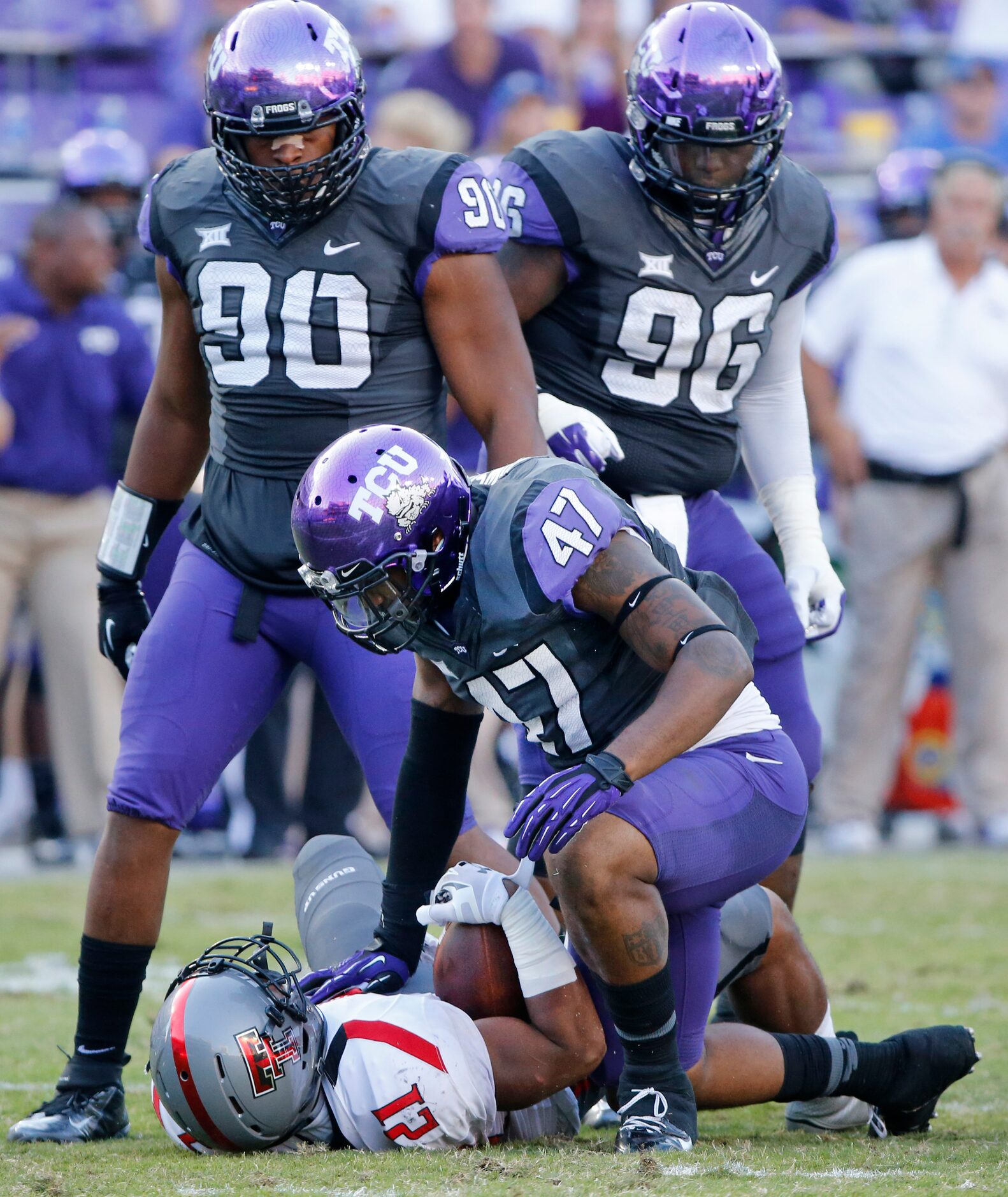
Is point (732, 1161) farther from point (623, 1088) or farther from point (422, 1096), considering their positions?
point (422, 1096)

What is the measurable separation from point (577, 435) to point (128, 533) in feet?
3.04

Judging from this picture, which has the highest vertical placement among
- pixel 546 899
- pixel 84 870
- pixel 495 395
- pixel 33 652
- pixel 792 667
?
pixel 495 395


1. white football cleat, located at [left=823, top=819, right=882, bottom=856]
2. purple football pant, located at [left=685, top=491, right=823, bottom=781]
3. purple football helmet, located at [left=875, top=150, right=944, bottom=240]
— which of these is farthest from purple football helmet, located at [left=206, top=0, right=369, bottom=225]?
purple football helmet, located at [left=875, top=150, right=944, bottom=240]

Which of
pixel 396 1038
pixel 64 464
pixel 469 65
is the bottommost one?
pixel 396 1038

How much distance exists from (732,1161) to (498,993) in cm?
52

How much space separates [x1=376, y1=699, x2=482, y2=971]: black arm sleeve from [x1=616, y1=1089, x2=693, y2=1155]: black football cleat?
0.53 meters

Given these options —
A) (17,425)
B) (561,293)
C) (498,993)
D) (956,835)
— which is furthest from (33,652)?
(498,993)

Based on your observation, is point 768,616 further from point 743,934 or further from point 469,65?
point 469,65

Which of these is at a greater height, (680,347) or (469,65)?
(469,65)

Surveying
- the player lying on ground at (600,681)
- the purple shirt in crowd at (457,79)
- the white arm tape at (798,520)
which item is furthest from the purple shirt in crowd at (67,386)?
the player lying on ground at (600,681)

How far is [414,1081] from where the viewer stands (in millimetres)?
3092

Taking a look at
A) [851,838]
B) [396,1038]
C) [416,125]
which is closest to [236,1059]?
[396,1038]

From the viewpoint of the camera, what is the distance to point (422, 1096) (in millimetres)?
3092

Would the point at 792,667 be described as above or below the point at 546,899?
above
